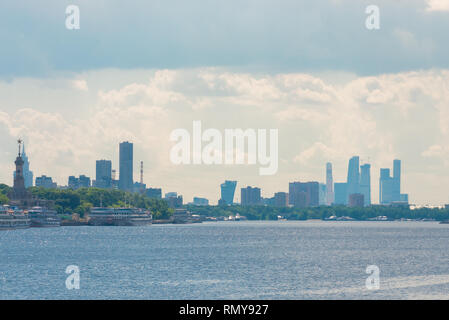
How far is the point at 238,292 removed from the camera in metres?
83.6

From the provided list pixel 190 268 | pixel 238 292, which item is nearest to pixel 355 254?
pixel 190 268

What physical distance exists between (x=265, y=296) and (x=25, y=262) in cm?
5753

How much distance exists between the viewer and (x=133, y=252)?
154500 mm

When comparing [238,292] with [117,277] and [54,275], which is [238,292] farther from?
[54,275]

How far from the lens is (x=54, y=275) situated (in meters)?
104

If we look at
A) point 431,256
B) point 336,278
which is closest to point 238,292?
point 336,278

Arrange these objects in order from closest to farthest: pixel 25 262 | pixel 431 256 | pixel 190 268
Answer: pixel 190 268 → pixel 25 262 → pixel 431 256

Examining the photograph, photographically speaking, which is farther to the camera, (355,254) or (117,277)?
(355,254)
